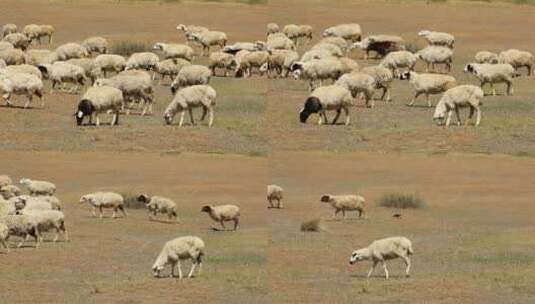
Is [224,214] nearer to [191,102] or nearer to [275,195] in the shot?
[275,195]

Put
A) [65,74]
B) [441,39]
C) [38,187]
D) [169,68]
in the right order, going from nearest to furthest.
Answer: [38,187], [65,74], [169,68], [441,39]

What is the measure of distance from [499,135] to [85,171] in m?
7.88

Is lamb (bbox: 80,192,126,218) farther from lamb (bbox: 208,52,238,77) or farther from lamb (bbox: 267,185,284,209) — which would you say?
lamb (bbox: 208,52,238,77)

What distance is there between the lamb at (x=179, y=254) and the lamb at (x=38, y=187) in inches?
260

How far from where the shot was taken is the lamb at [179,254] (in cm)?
2504

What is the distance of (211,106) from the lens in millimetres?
31000

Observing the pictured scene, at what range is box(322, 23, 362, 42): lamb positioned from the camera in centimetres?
4375

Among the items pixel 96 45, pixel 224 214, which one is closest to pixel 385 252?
pixel 224 214

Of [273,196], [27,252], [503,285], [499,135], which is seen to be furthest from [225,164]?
[503,285]

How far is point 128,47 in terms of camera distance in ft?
141

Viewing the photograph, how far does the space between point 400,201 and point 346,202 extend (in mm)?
1322

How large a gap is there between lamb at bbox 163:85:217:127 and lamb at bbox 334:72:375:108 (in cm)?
252

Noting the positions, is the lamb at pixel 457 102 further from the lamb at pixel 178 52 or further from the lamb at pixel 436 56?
the lamb at pixel 178 52

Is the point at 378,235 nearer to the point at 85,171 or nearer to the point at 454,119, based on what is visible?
the point at 454,119
